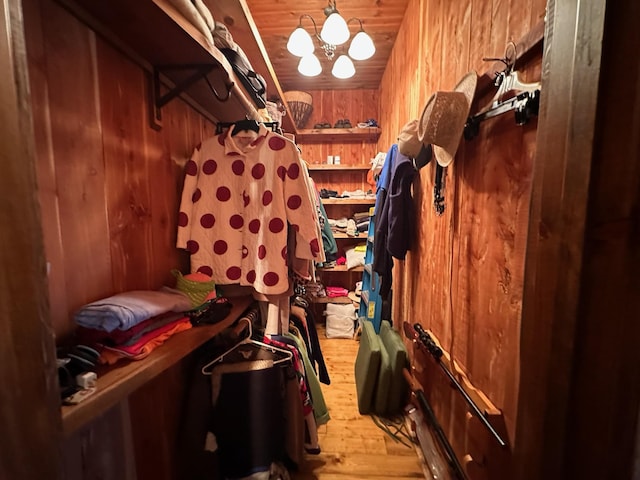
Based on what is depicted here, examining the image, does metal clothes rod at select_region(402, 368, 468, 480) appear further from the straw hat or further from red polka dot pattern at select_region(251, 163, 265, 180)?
red polka dot pattern at select_region(251, 163, 265, 180)

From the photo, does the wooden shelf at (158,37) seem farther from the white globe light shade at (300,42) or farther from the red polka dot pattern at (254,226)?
the white globe light shade at (300,42)

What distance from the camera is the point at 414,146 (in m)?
1.32

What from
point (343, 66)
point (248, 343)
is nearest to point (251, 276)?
point (248, 343)

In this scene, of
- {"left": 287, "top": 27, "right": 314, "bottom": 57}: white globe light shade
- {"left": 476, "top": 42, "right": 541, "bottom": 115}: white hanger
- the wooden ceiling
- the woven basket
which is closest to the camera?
{"left": 476, "top": 42, "right": 541, "bottom": 115}: white hanger

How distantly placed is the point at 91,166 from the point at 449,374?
131cm

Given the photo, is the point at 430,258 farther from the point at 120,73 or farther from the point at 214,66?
the point at 120,73

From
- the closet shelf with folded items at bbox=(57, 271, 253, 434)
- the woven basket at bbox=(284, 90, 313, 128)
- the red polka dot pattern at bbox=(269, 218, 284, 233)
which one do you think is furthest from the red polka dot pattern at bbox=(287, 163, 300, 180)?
the woven basket at bbox=(284, 90, 313, 128)

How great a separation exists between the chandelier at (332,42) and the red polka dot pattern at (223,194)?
1.31 meters

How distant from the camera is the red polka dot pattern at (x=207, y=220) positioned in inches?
40.3

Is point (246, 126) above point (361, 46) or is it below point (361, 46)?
below

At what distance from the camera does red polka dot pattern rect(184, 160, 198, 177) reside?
1.03 m

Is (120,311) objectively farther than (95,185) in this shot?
No

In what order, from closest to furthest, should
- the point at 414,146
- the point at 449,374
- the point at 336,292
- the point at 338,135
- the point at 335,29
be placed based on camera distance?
the point at 449,374, the point at 414,146, the point at 335,29, the point at 336,292, the point at 338,135

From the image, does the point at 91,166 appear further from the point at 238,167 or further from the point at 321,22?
the point at 321,22
